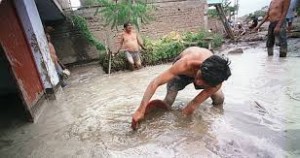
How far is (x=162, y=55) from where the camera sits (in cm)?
1014

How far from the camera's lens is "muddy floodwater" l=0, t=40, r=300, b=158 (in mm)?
3479

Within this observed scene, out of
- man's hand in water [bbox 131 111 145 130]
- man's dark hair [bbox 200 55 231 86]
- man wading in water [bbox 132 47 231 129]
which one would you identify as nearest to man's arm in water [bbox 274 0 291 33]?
man wading in water [bbox 132 47 231 129]

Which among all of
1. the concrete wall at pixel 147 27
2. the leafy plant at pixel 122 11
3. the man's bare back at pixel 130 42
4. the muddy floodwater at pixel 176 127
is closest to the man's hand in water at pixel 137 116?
the muddy floodwater at pixel 176 127

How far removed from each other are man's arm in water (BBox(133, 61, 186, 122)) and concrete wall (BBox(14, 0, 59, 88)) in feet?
11.5

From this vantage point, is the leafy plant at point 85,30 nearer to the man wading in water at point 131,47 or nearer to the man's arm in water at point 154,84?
the man wading in water at point 131,47

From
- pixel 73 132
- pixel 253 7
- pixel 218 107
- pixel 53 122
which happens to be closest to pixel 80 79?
pixel 53 122

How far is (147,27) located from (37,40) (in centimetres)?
581

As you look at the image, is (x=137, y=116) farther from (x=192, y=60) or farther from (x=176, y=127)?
(x=192, y=60)

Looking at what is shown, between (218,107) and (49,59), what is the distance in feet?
14.0

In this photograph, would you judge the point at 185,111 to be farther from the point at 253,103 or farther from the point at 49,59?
the point at 49,59

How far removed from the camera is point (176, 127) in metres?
4.09

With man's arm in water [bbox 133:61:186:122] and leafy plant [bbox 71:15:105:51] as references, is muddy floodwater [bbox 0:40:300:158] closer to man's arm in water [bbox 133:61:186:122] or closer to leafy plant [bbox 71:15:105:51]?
man's arm in water [bbox 133:61:186:122]

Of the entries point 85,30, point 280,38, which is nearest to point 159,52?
point 85,30

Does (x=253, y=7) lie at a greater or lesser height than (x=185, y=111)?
lesser
